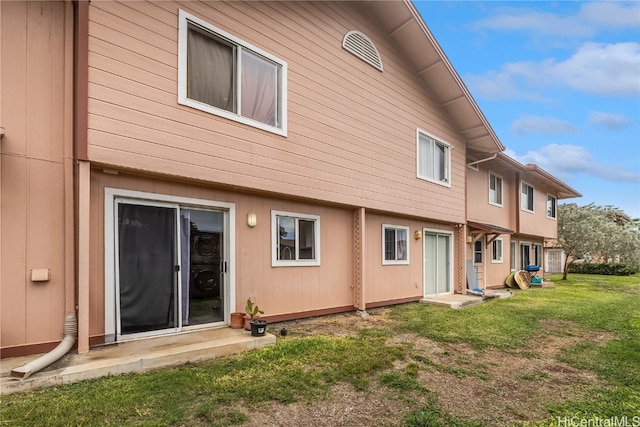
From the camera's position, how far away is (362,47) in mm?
8242

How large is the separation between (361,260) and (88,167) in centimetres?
555

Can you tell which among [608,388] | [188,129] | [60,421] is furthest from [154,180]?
[608,388]

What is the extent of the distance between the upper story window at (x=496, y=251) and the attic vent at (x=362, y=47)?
9.44 metres

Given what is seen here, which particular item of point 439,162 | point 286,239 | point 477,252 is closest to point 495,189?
point 477,252

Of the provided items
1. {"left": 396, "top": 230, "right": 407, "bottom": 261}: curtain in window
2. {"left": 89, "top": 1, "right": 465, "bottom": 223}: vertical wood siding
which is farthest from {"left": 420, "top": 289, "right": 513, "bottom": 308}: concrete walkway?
{"left": 89, "top": 1, "right": 465, "bottom": 223}: vertical wood siding

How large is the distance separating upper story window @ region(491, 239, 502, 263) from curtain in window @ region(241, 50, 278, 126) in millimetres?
11614

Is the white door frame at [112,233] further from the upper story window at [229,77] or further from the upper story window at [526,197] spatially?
the upper story window at [526,197]

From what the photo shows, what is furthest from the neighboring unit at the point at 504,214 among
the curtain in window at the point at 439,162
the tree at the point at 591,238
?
the curtain in window at the point at 439,162

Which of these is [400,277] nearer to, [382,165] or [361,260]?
[361,260]

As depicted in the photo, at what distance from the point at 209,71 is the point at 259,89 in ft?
3.14

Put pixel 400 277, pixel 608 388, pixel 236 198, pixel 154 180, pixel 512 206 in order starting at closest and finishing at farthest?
pixel 608 388 < pixel 154 180 < pixel 236 198 < pixel 400 277 < pixel 512 206

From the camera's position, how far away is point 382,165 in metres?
8.59

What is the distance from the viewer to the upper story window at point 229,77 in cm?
521

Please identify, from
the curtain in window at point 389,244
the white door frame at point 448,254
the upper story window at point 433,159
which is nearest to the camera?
the curtain in window at point 389,244
